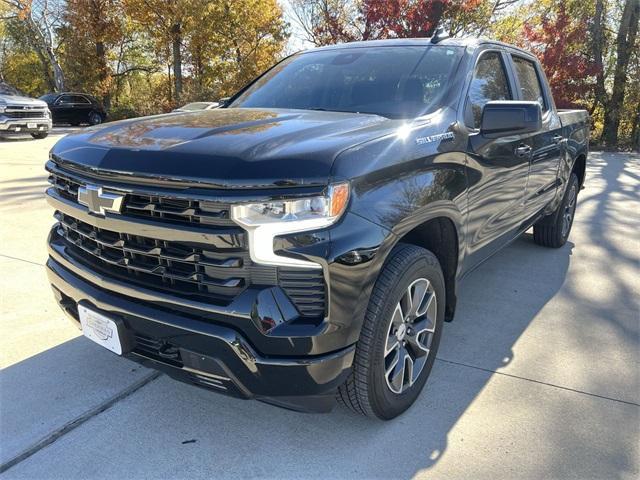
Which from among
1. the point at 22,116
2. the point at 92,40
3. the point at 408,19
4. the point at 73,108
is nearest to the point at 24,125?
the point at 22,116

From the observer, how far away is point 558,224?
16.8 ft

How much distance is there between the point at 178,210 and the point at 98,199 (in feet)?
1.41

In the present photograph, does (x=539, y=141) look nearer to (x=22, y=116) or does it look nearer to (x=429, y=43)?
(x=429, y=43)

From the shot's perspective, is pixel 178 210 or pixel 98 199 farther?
pixel 98 199

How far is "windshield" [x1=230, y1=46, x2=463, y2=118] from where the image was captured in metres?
Result: 2.87

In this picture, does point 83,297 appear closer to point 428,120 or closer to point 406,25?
point 428,120

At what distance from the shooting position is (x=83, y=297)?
7.53 feet

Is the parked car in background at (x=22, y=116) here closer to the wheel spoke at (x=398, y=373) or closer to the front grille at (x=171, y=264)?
the front grille at (x=171, y=264)

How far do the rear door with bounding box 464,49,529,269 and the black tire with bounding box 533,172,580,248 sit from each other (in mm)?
1489

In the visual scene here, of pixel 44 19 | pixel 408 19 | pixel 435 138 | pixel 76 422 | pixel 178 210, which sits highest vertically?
pixel 44 19

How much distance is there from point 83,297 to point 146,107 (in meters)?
24.5

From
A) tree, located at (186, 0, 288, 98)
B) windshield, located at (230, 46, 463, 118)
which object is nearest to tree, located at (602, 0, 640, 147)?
tree, located at (186, 0, 288, 98)

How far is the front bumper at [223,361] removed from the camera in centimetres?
188

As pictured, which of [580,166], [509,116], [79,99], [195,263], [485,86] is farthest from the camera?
[79,99]
